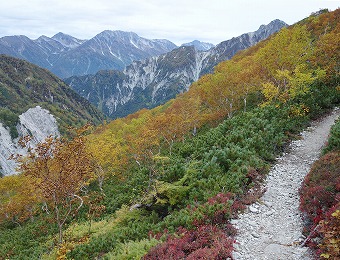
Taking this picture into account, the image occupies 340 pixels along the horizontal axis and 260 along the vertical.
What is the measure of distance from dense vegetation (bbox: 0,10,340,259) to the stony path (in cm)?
62

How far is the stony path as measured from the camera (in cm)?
1012

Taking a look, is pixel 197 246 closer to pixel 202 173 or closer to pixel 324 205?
pixel 324 205

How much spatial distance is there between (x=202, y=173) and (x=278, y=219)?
19.6 ft

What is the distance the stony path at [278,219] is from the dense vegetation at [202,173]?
0.62 metres

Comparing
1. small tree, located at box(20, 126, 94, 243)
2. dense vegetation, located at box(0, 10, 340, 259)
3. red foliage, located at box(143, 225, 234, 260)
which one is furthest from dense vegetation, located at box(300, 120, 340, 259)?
small tree, located at box(20, 126, 94, 243)

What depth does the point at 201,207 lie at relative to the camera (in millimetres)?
12969

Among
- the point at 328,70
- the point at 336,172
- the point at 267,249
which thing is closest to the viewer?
the point at 267,249

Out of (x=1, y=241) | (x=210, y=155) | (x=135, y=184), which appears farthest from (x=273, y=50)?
(x=1, y=241)

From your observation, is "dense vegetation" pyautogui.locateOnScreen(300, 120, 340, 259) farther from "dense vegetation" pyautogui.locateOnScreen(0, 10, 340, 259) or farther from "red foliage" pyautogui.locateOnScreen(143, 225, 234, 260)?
"red foliage" pyautogui.locateOnScreen(143, 225, 234, 260)

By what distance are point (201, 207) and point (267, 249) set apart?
3.58m

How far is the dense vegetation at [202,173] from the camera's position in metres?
12.4

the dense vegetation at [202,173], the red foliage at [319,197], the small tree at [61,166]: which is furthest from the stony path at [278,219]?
the small tree at [61,166]

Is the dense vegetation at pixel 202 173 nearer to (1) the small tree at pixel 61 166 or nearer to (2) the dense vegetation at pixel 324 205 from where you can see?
(1) the small tree at pixel 61 166

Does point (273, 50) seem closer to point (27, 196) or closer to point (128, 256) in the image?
point (128, 256)
